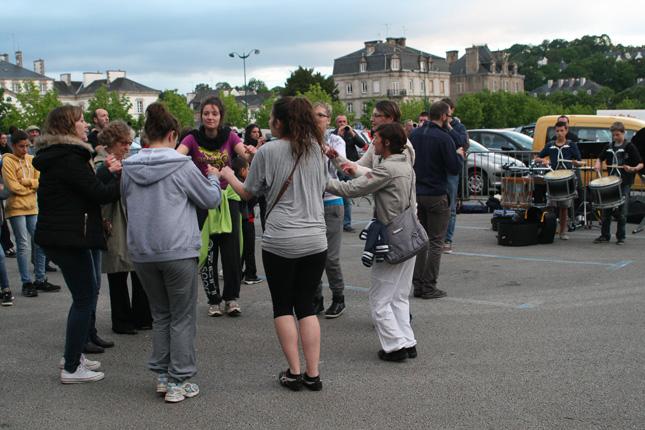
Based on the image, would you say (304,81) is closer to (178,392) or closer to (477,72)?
(477,72)

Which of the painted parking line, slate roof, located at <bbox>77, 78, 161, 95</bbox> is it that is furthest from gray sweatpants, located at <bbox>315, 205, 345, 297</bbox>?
slate roof, located at <bbox>77, 78, 161, 95</bbox>

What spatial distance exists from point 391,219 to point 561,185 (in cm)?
691

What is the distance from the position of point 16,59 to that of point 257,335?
490ft

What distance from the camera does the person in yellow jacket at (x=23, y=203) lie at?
30.7 ft

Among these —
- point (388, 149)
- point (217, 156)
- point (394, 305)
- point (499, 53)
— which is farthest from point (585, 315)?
point (499, 53)

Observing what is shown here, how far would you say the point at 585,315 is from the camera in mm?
7734

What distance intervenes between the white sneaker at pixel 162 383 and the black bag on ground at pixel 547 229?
330 inches

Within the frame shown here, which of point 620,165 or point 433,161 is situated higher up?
point 433,161

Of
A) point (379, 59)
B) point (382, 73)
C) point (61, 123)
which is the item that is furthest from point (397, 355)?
point (379, 59)

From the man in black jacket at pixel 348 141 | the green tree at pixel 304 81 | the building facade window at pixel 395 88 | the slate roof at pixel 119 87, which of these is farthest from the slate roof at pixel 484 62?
the man in black jacket at pixel 348 141

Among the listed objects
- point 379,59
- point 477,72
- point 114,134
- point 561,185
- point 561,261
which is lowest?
point 561,261

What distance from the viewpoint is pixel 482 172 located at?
18.9 m

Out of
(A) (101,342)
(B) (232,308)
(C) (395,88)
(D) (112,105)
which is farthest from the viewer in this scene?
(C) (395,88)

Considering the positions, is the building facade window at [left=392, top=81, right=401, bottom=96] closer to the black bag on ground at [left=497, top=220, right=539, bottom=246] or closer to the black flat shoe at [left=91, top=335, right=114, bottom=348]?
the black bag on ground at [left=497, top=220, right=539, bottom=246]
